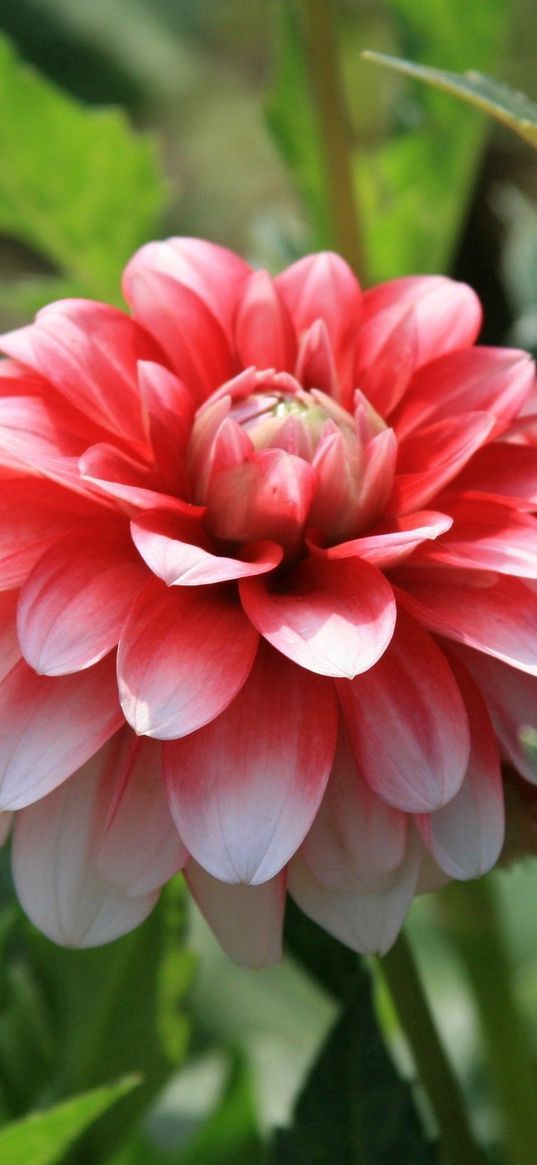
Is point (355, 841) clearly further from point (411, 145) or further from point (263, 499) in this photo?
point (411, 145)

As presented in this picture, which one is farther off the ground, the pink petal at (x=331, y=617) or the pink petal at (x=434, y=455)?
the pink petal at (x=434, y=455)

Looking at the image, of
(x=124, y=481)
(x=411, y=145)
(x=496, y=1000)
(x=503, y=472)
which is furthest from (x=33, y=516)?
(x=411, y=145)

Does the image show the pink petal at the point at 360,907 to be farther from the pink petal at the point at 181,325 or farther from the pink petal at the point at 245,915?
the pink petal at the point at 181,325

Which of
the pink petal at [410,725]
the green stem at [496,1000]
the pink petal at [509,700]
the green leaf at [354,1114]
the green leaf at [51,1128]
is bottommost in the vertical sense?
the green stem at [496,1000]

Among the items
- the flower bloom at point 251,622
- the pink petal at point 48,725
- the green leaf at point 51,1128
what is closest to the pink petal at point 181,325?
the flower bloom at point 251,622

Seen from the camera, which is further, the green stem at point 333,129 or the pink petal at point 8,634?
the green stem at point 333,129

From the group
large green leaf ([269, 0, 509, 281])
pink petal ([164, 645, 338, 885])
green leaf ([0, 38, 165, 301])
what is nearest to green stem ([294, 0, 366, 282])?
large green leaf ([269, 0, 509, 281])
